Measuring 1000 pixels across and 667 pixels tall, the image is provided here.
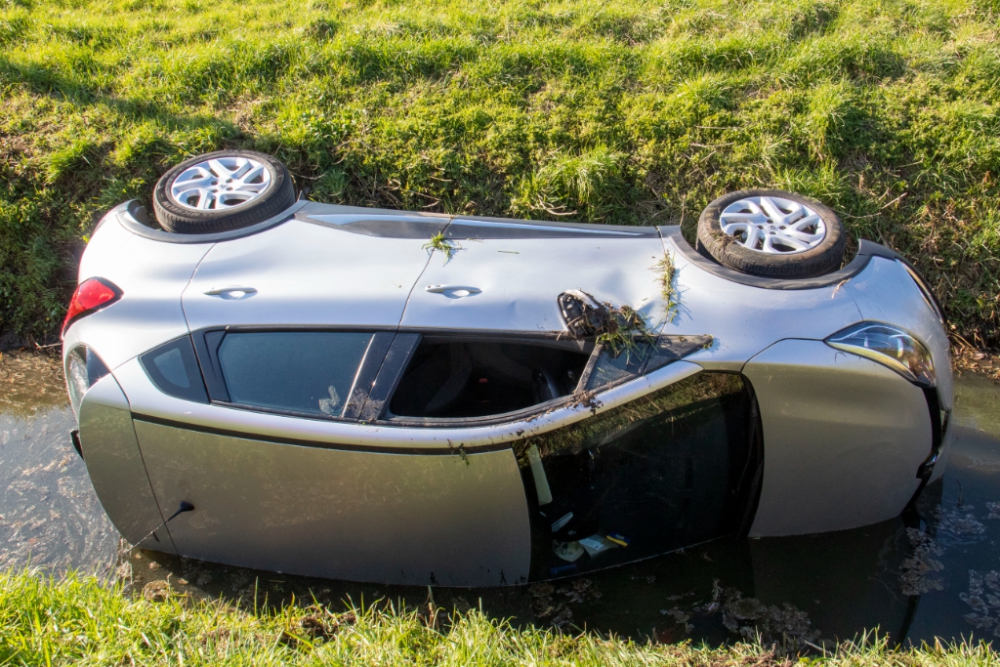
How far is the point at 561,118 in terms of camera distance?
5.73m

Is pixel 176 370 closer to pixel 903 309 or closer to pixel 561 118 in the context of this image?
pixel 903 309

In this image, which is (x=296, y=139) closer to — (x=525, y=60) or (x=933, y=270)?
(x=525, y=60)

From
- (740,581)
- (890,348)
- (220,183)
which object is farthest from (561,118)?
(740,581)

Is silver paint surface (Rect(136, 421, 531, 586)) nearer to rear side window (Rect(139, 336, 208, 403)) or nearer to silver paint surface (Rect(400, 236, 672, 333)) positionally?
rear side window (Rect(139, 336, 208, 403))

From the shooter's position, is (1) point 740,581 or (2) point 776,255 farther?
(1) point 740,581

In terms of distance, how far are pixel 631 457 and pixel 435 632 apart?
1009mm

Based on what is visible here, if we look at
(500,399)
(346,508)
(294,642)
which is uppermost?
(500,399)

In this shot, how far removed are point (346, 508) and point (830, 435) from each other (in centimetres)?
194

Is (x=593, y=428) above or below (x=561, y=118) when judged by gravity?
below

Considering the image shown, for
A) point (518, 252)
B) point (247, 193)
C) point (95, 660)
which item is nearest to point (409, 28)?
point (247, 193)

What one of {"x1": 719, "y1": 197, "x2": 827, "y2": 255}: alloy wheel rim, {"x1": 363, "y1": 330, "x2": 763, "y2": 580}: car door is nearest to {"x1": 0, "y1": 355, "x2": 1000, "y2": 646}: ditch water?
{"x1": 363, "y1": 330, "x2": 763, "y2": 580}: car door

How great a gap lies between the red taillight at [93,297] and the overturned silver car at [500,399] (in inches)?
0.4

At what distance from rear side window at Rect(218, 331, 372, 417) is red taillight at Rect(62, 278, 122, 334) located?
2.26 ft

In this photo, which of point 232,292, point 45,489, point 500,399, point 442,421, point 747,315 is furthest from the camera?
point 45,489
